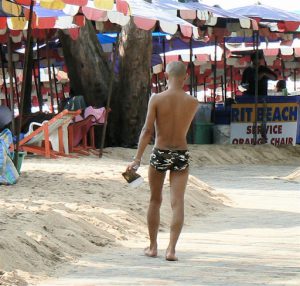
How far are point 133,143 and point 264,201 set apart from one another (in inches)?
262

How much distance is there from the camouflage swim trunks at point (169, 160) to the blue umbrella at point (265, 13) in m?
12.4

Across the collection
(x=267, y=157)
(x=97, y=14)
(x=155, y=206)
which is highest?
(x=97, y=14)

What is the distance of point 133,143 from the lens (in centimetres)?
1906

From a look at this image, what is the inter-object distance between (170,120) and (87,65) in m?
11.3

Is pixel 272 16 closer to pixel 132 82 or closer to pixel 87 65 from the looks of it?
pixel 132 82

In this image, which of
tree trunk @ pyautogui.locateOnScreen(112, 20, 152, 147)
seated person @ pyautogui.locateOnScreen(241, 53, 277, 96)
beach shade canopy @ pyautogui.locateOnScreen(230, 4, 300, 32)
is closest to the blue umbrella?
beach shade canopy @ pyautogui.locateOnScreen(230, 4, 300, 32)

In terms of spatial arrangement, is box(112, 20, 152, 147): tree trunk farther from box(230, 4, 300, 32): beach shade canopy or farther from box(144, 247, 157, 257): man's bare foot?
box(144, 247, 157, 257): man's bare foot

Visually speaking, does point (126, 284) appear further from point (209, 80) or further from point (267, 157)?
point (209, 80)

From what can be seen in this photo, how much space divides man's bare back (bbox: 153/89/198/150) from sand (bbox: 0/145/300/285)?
1139 millimetres

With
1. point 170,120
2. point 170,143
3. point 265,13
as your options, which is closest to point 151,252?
point 170,143

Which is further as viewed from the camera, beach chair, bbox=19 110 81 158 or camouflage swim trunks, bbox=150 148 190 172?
beach chair, bbox=19 110 81 158

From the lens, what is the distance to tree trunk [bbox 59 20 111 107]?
744 inches

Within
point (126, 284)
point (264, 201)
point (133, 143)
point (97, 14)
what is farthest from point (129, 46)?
point (126, 284)

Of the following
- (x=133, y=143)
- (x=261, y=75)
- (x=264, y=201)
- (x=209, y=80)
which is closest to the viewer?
(x=264, y=201)
